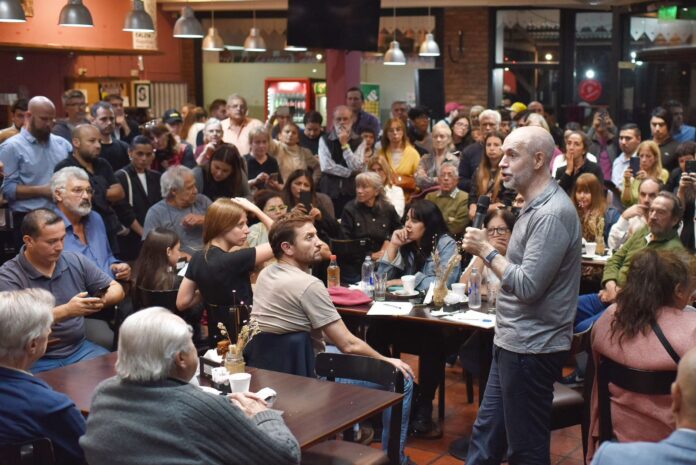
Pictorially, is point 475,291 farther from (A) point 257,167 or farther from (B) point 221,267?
(A) point 257,167

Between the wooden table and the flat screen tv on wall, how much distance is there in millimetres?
5875

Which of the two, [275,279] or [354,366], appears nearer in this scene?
[354,366]

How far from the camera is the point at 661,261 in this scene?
3.76 meters

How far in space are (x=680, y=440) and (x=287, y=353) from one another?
2.32m

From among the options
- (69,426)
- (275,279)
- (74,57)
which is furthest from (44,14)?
(69,426)

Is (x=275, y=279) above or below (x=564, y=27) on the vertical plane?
below

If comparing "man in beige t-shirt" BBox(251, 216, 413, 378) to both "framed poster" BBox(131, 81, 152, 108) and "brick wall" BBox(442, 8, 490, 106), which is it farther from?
"brick wall" BBox(442, 8, 490, 106)

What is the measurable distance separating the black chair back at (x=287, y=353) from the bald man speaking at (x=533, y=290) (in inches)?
35.2

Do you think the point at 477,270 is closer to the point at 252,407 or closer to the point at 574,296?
the point at 574,296

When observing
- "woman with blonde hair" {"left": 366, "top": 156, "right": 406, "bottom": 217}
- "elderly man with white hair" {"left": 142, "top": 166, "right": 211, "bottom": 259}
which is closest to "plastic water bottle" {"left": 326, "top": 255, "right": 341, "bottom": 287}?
"elderly man with white hair" {"left": 142, "top": 166, "right": 211, "bottom": 259}

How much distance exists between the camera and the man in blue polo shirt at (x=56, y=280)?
184 inches

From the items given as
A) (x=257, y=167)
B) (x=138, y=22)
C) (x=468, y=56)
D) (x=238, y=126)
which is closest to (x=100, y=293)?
(x=257, y=167)

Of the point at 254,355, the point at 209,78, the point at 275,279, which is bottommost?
the point at 254,355

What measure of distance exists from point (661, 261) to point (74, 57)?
1114 cm
